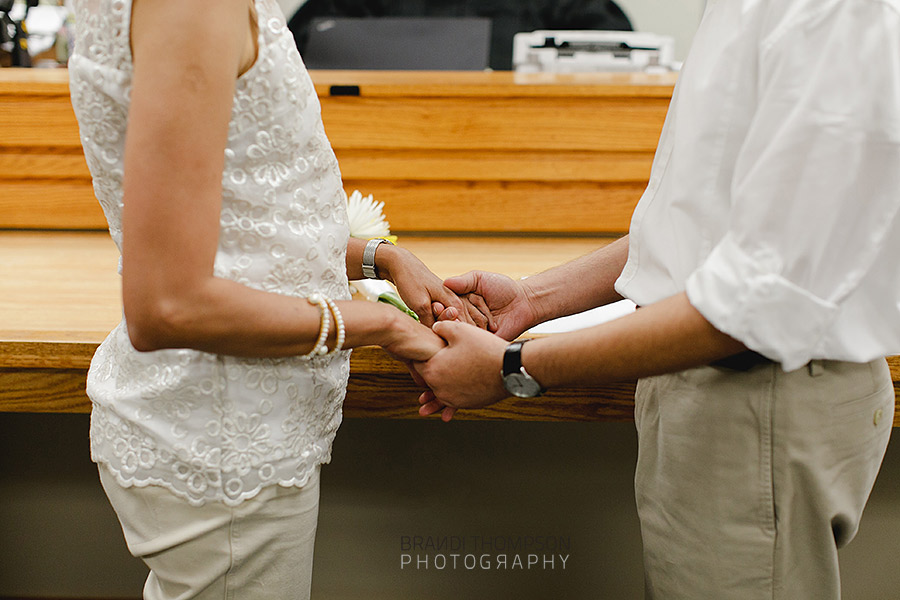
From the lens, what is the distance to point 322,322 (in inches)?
30.6

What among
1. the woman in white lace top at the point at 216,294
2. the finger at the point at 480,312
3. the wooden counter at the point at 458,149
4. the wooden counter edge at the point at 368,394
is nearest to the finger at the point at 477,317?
the finger at the point at 480,312

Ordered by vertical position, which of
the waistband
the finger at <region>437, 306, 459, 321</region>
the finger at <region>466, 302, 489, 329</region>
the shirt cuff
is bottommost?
the finger at <region>466, 302, 489, 329</region>

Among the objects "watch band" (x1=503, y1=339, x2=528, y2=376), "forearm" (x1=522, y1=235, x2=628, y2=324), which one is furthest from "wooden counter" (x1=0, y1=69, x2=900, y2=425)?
"watch band" (x1=503, y1=339, x2=528, y2=376)

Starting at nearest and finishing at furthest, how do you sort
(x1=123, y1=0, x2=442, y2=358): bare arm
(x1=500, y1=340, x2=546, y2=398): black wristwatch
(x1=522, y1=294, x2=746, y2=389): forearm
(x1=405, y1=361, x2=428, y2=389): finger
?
(x1=123, y1=0, x2=442, y2=358): bare arm
(x1=522, y1=294, x2=746, y2=389): forearm
(x1=500, y1=340, x2=546, y2=398): black wristwatch
(x1=405, y1=361, x2=428, y2=389): finger

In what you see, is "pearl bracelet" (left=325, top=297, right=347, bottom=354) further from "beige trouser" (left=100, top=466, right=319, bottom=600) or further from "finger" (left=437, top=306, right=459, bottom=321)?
"finger" (left=437, top=306, right=459, bottom=321)

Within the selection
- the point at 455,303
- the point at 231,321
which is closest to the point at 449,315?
the point at 455,303

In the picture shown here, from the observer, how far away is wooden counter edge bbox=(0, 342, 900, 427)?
114 cm

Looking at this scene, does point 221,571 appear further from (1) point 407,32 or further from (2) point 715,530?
(1) point 407,32

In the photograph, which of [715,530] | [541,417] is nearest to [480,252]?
[541,417]

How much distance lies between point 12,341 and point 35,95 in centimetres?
80

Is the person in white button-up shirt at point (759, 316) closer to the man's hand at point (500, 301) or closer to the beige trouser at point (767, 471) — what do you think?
the beige trouser at point (767, 471)

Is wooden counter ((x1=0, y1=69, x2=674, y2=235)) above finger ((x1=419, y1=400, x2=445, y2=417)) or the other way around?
above

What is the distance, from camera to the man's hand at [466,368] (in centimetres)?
93

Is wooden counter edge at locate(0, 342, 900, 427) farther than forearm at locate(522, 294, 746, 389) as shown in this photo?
Yes
